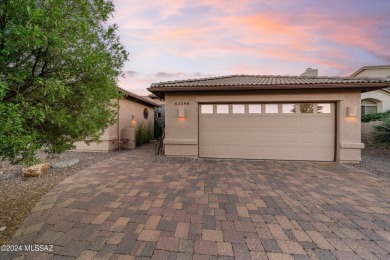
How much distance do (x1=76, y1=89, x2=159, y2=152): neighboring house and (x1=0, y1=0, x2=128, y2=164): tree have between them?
4.36m

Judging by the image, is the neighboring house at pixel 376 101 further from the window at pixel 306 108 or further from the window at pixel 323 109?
the window at pixel 306 108

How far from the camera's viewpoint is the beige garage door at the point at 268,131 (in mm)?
6984

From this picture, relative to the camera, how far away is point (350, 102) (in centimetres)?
673

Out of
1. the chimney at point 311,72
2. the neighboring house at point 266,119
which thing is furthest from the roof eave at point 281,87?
the chimney at point 311,72

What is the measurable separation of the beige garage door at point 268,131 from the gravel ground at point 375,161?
1.10 meters

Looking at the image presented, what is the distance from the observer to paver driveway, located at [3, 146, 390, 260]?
6.95 feet

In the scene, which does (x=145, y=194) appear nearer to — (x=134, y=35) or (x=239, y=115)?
(x=239, y=115)

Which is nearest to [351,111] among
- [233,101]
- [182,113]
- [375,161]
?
[375,161]

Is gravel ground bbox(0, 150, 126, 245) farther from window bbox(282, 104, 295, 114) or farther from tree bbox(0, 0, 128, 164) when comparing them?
window bbox(282, 104, 295, 114)

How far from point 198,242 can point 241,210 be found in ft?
3.88

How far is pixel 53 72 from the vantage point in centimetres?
250

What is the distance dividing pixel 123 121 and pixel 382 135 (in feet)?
44.5

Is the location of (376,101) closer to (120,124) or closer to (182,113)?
(182,113)

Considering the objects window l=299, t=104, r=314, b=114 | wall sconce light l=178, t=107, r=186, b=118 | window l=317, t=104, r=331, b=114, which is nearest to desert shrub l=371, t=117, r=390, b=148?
window l=317, t=104, r=331, b=114
